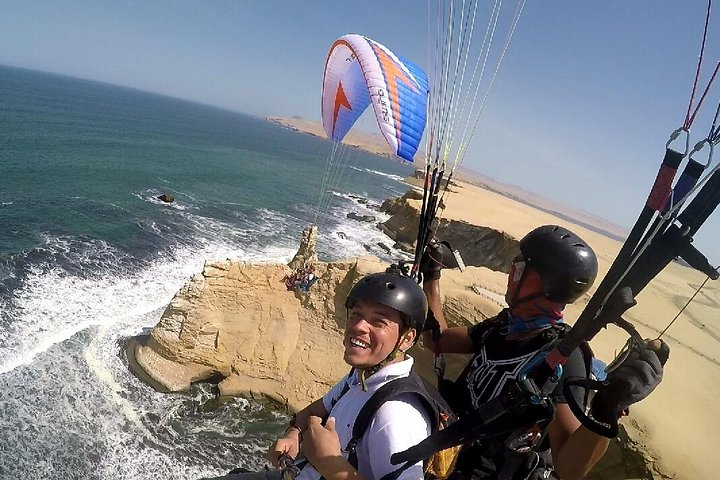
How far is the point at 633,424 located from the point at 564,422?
9029 millimetres

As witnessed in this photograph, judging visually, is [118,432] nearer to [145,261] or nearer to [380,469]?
[380,469]

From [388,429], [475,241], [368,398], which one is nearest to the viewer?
[388,429]

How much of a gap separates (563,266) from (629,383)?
1.40 metres

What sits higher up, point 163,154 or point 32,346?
point 32,346

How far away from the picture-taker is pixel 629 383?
1785mm

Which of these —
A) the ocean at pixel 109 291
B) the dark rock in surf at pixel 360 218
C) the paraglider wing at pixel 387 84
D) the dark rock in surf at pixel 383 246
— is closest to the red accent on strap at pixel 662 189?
the paraglider wing at pixel 387 84

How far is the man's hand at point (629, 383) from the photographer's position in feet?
5.82

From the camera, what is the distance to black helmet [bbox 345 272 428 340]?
2576 mm

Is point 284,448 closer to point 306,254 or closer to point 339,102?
point 339,102

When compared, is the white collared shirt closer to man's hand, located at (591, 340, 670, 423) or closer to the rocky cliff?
man's hand, located at (591, 340, 670, 423)

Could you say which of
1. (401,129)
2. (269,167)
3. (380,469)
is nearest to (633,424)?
(401,129)

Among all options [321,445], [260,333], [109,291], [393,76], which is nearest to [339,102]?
[393,76]

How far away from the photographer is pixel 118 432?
406 inches

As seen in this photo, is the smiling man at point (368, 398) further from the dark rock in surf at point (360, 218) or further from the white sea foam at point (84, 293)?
the dark rock in surf at point (360, 218)
